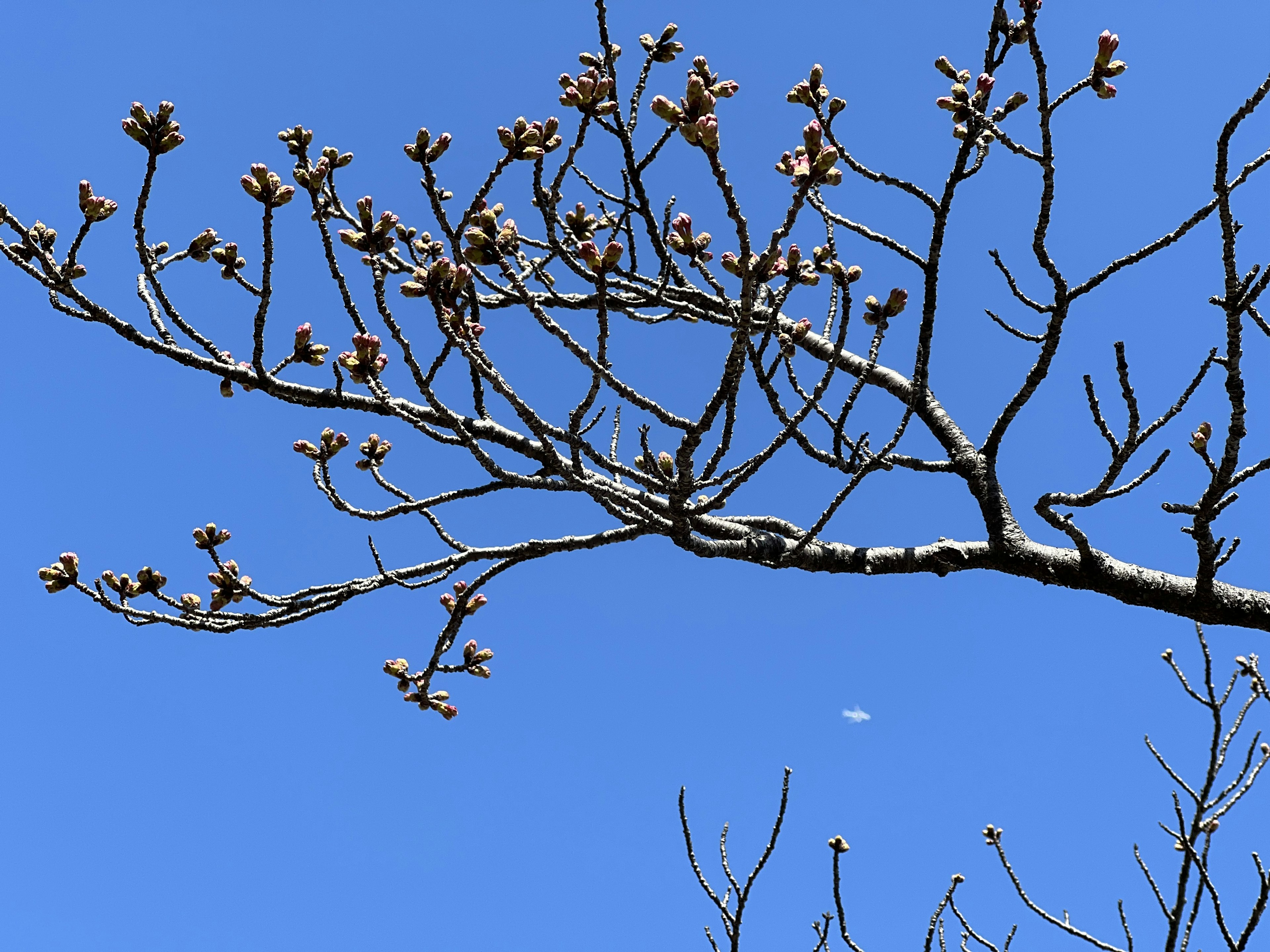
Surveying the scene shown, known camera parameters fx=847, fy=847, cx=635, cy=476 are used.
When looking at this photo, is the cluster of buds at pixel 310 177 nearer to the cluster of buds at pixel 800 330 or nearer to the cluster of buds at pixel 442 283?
the cluster of buds at pixel 442 283

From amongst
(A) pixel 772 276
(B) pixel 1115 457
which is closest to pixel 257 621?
(A) pixel 772 276

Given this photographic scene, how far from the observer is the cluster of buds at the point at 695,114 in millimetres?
1688

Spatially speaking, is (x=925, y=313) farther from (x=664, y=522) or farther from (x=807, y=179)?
(x=807, y=179)

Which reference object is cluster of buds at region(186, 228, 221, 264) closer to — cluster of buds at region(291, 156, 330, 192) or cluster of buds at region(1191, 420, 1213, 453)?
cluster of buds at region(291, 156, 330, 192)

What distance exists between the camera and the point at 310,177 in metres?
2.39

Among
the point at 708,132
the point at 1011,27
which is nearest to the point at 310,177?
the point at 708,132

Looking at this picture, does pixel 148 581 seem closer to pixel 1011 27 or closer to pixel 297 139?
pixel 297 139

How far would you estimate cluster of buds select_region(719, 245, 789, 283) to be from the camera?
6.23 feet

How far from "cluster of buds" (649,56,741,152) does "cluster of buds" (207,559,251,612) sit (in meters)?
2.75

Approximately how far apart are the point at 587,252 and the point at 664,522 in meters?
1.28

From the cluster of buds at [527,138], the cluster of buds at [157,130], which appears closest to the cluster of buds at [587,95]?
the cluster of buds at [527,138]

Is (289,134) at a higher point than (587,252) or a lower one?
higher

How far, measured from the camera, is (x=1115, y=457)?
2.99m

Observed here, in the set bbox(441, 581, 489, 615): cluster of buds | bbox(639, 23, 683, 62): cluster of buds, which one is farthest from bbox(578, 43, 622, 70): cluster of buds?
bbox(441, 581, 489, 615): cluster of buds
